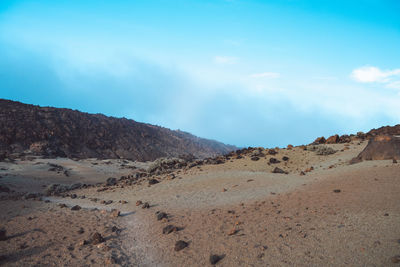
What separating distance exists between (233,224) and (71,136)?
37.9m

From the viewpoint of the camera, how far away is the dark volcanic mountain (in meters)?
32.2

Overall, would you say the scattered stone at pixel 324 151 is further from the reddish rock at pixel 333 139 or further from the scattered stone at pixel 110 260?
the scattered stone at pixel 110 260

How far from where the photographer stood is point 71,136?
38.2 meters

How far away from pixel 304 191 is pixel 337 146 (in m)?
8.92

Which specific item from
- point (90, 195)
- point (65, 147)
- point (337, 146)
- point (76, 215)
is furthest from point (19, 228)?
point (65, 147)

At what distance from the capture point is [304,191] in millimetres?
8477

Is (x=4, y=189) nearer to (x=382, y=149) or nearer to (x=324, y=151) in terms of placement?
(x=324, y=151)

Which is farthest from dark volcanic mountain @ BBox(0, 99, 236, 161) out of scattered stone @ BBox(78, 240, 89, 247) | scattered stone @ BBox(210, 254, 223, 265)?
scattered stone @ BBox(210, 254, 223, 265)

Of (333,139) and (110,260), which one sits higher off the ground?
(333,139)

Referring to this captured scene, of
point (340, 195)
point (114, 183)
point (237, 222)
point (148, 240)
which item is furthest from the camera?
point (114, 183)

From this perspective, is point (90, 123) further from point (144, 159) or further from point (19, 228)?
point (19, 228)

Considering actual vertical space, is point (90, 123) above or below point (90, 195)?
above

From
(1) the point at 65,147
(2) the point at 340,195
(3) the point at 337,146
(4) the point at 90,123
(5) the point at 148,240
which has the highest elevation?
(4) the point at 90,123

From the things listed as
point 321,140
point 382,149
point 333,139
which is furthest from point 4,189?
point 333,139
